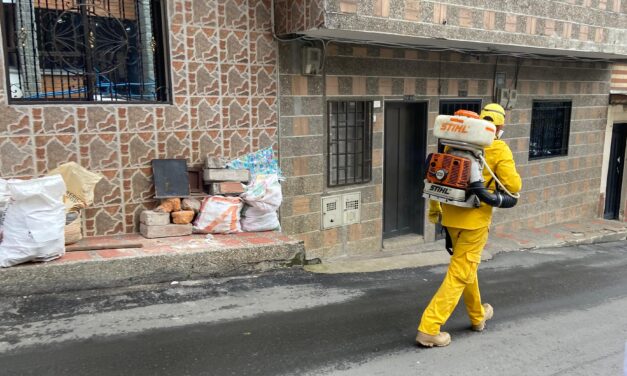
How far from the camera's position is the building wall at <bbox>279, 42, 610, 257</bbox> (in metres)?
6.65

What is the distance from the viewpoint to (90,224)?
209 inches

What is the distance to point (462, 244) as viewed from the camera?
3.91m

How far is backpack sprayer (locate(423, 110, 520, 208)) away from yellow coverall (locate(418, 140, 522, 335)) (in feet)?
0.31

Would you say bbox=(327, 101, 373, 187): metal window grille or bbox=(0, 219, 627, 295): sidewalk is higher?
bbox=(327, 101, 373, 187): metal window grille

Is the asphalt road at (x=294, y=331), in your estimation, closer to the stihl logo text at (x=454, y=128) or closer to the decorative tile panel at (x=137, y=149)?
the decorative tile panel at (x=137, y=149)

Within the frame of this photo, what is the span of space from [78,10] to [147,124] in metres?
1.34

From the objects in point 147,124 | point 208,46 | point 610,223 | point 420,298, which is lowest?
point 610,223

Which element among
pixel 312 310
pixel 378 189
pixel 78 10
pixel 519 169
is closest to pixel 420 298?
pixel 312 310

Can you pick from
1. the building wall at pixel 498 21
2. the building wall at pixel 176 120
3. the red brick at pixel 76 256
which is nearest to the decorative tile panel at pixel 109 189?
the building wall at pixel 176 120

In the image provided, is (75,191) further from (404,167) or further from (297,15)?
(404,167)

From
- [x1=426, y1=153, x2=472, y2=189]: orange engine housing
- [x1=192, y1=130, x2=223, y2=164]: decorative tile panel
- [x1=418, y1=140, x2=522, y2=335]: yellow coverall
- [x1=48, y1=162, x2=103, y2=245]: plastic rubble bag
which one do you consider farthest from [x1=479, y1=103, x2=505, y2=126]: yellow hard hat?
[x1=48, y1=162, x2=103, y2=245]: plastic rubble bag

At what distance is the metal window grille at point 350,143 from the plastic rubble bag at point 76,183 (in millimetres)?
3244

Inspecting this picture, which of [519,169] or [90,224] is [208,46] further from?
[519,169]

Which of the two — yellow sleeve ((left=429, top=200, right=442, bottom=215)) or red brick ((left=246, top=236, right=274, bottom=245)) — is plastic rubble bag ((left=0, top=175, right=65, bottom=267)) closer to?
red brick ((left=246, top=236, right=274, bottom=245))
